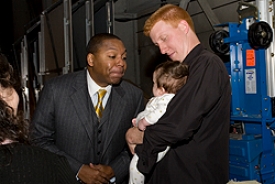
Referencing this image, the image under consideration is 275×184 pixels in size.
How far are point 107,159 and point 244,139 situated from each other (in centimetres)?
141

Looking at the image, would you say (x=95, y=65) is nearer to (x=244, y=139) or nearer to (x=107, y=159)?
(x=107, y=159)

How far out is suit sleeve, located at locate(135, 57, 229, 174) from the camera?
6.30 feet

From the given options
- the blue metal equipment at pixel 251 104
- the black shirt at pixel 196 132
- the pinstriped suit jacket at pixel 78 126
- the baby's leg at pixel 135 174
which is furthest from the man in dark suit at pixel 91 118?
the blue metal equipment at pixel 251 104

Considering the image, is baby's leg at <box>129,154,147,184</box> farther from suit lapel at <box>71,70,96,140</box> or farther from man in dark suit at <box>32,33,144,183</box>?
suit lapel at <box>71,70,96,140</box>

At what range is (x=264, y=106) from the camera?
338cm

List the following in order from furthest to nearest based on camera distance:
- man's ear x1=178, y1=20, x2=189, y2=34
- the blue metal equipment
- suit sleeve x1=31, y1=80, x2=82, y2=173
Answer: the blue metal equipment, suit sleeve x1=31, y1=80, x2=82, y2=173, man's ear x1=178, y1=20, x2=189, y2=34

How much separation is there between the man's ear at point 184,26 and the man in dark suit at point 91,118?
0.62m

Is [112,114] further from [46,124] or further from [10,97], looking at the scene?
[10,97]

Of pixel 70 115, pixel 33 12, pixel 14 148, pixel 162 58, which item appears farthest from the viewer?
pixel 33 12

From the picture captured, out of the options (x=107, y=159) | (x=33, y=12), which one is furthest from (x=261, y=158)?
(x=33, y=12)

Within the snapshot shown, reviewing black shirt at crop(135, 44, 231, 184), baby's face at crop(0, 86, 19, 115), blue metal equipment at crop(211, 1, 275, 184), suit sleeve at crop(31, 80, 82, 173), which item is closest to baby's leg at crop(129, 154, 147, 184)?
black shirt at crop(135, 44, 231, 184)

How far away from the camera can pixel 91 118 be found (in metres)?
2.62

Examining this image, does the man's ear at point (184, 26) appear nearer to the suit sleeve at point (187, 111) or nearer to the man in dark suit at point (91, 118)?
the suit sleeve at point (187, 111)

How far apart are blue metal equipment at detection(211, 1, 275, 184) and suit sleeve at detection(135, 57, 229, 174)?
1.46 metres
